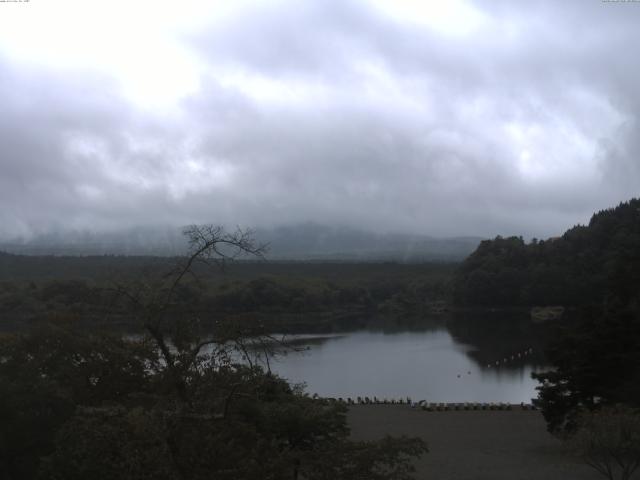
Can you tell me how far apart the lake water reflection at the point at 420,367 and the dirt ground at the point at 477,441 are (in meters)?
5.27

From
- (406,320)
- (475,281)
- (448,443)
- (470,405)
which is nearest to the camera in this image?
(448,443)

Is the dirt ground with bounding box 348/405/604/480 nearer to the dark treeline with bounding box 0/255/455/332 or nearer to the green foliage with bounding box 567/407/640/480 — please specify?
the green foliage with bounding box 567/407/640/480

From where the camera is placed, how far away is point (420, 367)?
3938 centimetres

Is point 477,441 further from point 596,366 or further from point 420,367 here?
Result: point 420,367

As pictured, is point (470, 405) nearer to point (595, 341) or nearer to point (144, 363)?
point (595, 341)

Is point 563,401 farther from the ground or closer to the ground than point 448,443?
farther from the ground

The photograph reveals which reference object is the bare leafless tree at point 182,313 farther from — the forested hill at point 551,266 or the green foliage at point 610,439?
the forested hill at point 551,266

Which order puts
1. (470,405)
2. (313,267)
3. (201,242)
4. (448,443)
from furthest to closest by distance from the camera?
(313,267)
(470,405)
(448,443)
(201,242)

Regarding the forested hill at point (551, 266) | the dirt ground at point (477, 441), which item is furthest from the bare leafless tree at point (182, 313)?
the forested hill at point (551, 266)

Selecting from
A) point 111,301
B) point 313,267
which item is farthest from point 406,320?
point 111,301

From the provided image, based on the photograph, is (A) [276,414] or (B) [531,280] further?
(B) [531,280]

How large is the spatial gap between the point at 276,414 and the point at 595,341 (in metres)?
9.79

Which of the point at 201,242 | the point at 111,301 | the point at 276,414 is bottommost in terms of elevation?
the point at 276,414

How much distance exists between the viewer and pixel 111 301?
6309mm
